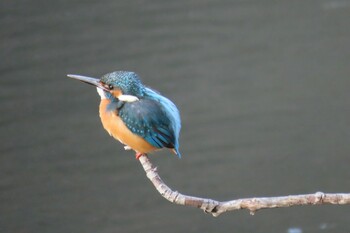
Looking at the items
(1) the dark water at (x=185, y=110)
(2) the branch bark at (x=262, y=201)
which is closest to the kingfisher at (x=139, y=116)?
(2) the branch bark at (x=262, y=201)

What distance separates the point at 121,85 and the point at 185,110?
3207 millimetres

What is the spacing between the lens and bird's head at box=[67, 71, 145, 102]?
2906 millimetres

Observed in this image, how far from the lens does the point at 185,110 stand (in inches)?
241

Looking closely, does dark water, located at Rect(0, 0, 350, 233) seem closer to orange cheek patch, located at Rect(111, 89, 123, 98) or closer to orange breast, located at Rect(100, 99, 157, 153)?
orange breast, located at Rect(100, 99, 157, 153)

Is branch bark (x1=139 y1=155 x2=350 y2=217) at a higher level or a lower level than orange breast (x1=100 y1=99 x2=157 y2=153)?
lower

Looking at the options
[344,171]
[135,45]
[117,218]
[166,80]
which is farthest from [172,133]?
[135,45]

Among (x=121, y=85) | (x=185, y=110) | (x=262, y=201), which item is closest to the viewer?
(x=262, y=201)

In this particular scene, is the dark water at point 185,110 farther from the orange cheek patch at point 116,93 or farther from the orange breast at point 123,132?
the orange cheek patch at point 116,93

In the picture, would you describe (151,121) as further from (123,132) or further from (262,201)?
(262,201)

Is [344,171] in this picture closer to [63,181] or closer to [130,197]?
[130,197]

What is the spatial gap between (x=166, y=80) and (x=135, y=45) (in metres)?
0.58

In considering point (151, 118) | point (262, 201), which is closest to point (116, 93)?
point (151, 118)

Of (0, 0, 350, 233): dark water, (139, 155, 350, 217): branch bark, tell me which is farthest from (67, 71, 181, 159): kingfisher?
(0, 0, 350, 233): dark water

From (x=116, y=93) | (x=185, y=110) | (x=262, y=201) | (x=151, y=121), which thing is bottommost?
(x=262, y=201)
